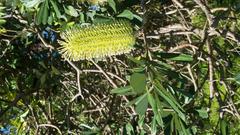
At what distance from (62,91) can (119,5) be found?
3.08 ft

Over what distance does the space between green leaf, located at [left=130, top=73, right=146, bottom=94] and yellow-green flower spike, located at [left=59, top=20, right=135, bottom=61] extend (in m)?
0.07

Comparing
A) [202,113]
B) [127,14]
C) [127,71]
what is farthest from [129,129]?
[127,71]

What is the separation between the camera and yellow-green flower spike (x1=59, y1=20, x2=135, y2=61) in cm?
129

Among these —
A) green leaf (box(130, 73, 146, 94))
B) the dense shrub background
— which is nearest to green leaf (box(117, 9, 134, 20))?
the dense shrub background

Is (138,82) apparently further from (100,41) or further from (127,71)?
(127,71)

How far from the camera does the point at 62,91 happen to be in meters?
2.47

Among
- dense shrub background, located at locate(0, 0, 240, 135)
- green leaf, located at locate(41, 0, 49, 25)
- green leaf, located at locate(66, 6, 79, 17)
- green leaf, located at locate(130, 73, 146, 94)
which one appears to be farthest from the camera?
green leaf, located at locate(66, 6, 79, 17)

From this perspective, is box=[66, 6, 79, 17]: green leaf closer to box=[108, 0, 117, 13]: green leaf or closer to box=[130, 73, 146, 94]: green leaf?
box=[108, 0, 117, 13]: green leaf

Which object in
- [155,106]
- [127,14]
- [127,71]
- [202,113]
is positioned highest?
[127,14]

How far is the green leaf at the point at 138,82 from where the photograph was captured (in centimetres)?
126

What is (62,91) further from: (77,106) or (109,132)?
(109,132)

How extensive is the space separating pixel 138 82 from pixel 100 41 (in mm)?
135

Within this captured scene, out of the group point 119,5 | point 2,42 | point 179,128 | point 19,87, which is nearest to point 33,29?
point 2,42

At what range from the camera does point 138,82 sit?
1266 mm
